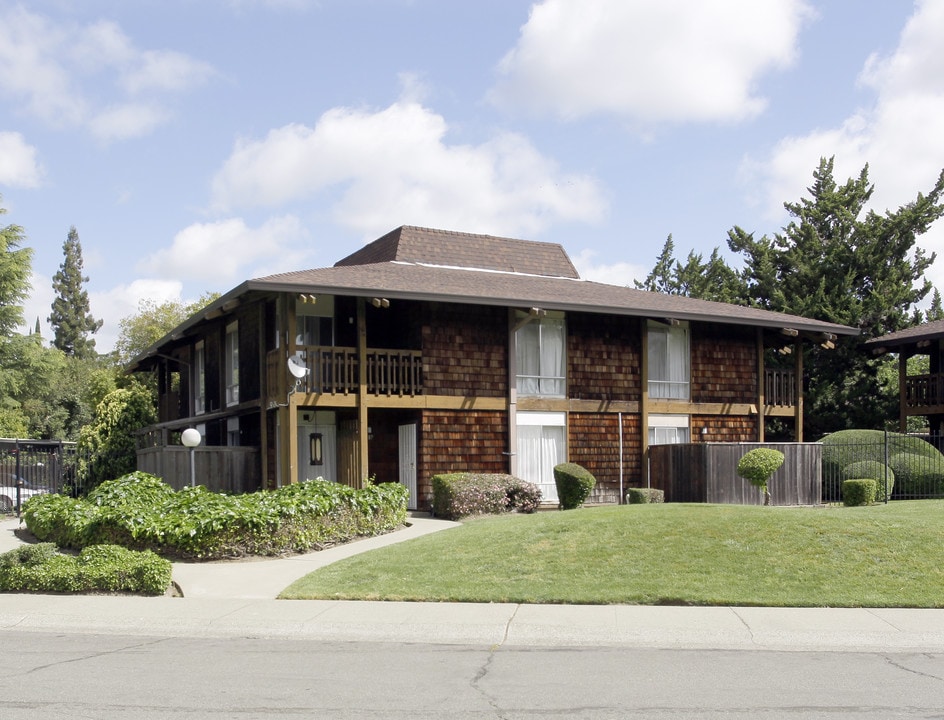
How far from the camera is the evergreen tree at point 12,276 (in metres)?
42.9

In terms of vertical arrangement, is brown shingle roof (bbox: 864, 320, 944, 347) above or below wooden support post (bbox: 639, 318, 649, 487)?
above

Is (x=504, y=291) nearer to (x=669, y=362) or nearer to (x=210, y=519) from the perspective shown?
(x=669, y=362)

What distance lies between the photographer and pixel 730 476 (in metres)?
22.3

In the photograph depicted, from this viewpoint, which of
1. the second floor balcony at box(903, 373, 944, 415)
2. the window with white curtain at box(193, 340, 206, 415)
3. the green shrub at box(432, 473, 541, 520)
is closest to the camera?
the green shrub at box(432, 473, 541, 520)

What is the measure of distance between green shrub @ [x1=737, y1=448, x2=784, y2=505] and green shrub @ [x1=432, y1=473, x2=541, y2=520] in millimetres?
4316

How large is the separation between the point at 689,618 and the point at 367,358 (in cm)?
1353

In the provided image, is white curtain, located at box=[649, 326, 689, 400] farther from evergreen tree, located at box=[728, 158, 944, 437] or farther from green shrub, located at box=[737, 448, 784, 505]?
evergreen tree, located at box=[728, 158, 944, 437]

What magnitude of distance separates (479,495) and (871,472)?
349 inches

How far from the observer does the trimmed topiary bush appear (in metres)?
22.6

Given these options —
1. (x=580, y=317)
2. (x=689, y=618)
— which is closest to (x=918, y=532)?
(x=689, y=618)

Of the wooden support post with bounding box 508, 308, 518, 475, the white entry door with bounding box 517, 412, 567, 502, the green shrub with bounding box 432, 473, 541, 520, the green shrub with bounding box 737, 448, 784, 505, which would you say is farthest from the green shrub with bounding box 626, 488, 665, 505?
the wooden support post with bounding box 508, 308, 518, 475

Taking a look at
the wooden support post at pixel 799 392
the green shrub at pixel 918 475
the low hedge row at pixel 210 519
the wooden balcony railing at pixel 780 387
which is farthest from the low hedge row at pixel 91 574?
the wooden support post at pixel 799 392

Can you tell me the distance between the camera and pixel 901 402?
→ 113 feet

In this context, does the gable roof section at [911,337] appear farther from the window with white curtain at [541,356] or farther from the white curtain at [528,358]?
the white curtain at [528,358]
